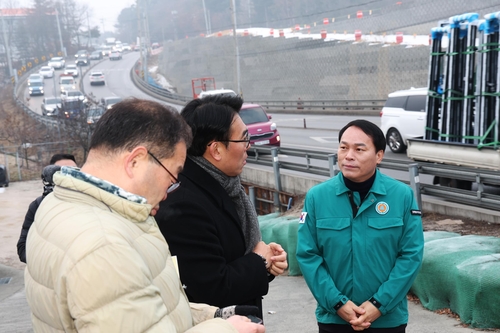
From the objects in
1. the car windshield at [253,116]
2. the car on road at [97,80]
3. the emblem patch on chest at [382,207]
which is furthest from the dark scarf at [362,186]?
the car on road at [97,80]

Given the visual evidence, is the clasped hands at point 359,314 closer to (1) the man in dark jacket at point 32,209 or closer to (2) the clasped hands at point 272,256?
(2) the clasped hands at point 272,256

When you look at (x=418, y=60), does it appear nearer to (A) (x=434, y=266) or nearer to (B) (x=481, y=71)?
(B) (x=481, y=71)

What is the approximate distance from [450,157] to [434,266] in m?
5.93

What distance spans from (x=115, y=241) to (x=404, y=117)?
18.3 m

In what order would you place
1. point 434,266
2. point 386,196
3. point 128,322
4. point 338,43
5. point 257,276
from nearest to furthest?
point 128,322 < point 257,276 < point 386,196 < point 434,266 < point 338,43

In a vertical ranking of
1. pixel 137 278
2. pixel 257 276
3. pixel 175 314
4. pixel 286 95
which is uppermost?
pixel 137 278

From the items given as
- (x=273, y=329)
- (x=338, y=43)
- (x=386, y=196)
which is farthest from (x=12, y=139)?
(x=386, y=196)

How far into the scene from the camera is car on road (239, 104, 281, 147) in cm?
2192

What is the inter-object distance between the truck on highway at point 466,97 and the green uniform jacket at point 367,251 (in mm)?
8039

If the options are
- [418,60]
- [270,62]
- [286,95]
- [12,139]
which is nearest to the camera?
[418,60]

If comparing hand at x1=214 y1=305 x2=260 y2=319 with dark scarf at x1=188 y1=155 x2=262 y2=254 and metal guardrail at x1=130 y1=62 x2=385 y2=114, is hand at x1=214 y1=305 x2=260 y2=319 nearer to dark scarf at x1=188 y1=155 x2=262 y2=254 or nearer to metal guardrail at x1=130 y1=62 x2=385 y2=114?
dark scarf at x1=188 y1=155 x2=262 y2=254

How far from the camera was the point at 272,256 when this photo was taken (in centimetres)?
348

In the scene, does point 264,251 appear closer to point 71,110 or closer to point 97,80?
point 71,110

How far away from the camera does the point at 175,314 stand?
2258 mm
